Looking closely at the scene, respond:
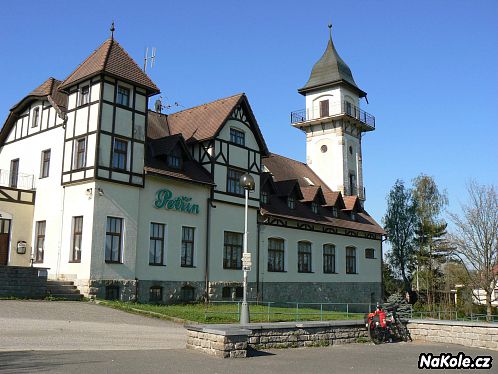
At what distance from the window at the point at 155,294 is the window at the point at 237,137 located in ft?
30.1

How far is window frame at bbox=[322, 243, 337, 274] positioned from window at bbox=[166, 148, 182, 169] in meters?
12.9

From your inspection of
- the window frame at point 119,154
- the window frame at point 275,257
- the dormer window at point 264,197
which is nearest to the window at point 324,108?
the dormer window at point 264,197

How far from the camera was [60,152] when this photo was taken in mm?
25125

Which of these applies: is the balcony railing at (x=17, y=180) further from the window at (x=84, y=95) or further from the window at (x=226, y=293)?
the window at (x=226, y=293)

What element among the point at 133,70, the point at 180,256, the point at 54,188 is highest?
the point at 133,70

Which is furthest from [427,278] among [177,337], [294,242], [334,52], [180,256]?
[177,337]

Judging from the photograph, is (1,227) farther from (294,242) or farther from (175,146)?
(294,242)

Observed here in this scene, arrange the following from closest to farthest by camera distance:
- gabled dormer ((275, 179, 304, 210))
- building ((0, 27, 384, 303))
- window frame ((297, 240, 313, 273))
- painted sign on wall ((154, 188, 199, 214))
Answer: building ((0, 27, 384, 303)), painted sign on wall ((154, 188, 199, 214)), window frame ((297, 240, 313, 273)), gabled dormer ((275, 179, 304, 210))

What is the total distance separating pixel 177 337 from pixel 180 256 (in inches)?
461

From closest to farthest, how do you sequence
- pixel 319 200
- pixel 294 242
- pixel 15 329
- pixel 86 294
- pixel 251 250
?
pixel 15 329 < pixel 86 294 < pixel 251 250 < pixel 294 242 < pixel 319 200

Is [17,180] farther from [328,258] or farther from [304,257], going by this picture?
[328,258]

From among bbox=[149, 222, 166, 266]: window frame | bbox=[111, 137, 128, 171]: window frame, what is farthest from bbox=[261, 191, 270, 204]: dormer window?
bbox=[111, 137, 128, 171]: window frame

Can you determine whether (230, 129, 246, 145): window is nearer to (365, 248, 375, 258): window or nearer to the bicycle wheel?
(365, 248, 375, 258): window

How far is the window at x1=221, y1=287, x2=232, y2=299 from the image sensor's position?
2765cm
